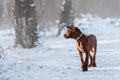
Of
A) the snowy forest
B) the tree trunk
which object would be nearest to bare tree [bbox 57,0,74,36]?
the snowy forest

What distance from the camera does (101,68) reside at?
13.4 metres

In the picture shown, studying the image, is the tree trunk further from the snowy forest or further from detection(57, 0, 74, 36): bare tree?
detection(57, 0, 74, 36): bare tree

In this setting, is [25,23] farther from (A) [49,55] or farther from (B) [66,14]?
(B) [66,14]

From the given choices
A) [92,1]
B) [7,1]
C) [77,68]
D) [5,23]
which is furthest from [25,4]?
[92,1]

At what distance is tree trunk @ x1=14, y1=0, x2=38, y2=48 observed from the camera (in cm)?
2331

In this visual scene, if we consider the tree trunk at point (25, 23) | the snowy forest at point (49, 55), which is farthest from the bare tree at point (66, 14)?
the tree trunk at point (25, 23)

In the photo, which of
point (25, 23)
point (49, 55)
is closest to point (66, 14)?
point (25, 23)

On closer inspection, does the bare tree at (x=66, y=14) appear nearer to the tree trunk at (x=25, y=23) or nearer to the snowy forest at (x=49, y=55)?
the snowy forest at (x=49, y=55)

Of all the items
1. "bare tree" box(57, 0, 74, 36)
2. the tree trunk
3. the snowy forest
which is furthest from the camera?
Answer: "bare tree" box(57, 0, 74, 36)

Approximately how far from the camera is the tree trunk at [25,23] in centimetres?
2331

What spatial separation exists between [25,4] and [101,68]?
39.2 feet

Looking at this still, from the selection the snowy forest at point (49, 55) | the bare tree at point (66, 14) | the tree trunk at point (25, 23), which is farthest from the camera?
the bare tree at point (66, 14)

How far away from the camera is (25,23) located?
79.2ft

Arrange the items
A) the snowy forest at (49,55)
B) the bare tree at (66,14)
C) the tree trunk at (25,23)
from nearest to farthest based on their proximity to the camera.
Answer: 1. the snowy forest at (49,55)
2. the tree trunk at (25,23)
3. the bare tree at (66,14)
